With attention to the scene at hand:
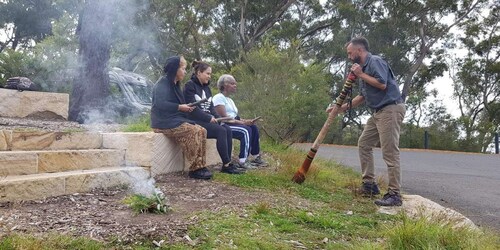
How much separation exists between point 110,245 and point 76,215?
721 mm

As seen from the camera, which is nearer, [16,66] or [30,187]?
[30,187]

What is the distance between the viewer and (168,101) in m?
4.69

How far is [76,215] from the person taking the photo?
9.70 feet

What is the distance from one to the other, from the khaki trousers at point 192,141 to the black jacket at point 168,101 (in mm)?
77

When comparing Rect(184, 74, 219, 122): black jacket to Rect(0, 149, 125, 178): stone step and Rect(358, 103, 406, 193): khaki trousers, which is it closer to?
Rect(0, 149, 125, 178): stone step

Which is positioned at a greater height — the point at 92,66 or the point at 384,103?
the point at 92,66

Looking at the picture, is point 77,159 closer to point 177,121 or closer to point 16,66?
point 177,121

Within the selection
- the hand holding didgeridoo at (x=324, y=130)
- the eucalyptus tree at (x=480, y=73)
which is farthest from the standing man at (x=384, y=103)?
the eucalyptus tree at (x=480, y=73)

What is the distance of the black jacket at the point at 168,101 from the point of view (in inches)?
183

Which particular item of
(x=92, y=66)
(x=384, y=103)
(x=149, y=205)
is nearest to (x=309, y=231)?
(x=149, y=205)

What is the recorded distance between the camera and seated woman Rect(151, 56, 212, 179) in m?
4.56

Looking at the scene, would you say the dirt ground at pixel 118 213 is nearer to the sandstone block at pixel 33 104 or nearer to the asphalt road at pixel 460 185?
the asphalt road at pixel 460 185

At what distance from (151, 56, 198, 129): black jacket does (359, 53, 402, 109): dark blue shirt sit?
1.83m

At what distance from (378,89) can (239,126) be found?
5.90 ft
